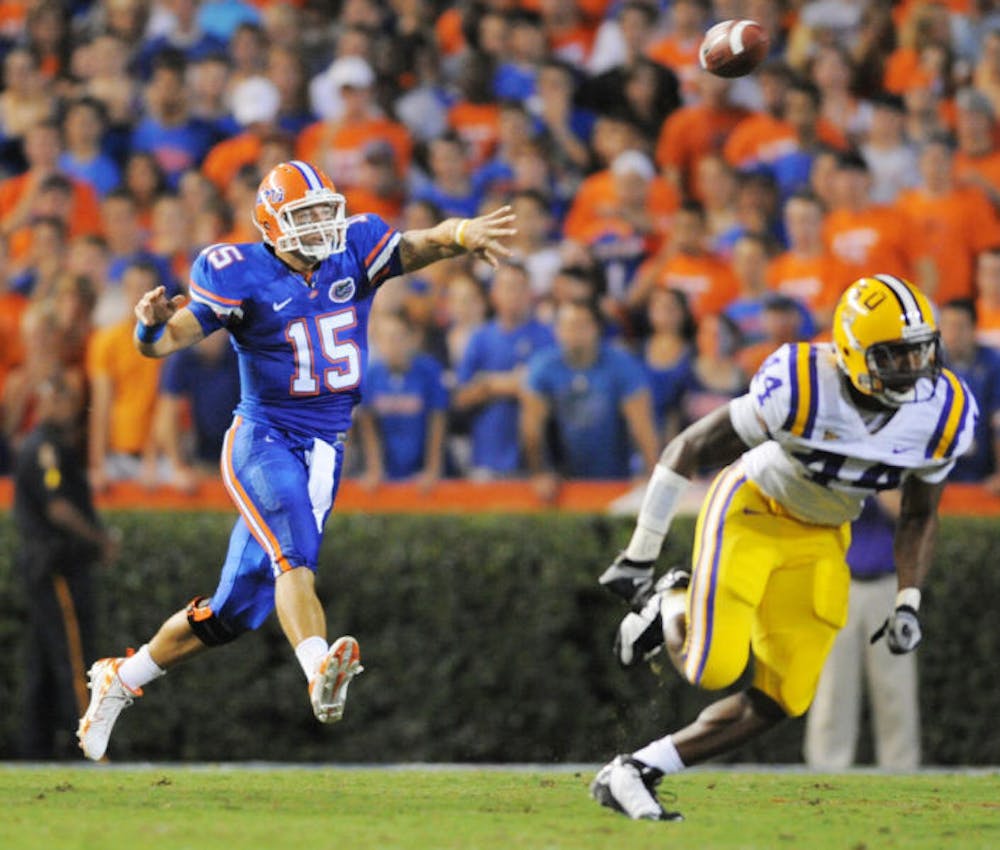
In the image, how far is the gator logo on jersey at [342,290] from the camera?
22.2 ft

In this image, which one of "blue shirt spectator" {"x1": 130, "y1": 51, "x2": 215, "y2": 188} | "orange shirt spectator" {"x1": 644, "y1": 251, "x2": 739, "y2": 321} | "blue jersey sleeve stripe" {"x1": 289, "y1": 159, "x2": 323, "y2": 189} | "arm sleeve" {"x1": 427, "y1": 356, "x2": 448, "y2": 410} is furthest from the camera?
"blue shirt spectator" {"x1": 130, "y1": 51, "x2": 215, "y2": 188}

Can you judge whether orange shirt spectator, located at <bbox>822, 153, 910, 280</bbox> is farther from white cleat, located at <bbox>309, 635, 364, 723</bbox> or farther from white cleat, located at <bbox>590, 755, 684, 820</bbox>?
white cleat, located at <bbox>309, 635, 364, 723</bbox>

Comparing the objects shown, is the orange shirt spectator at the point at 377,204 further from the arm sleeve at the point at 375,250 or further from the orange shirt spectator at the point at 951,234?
the arm sleeve at the point at 375,250

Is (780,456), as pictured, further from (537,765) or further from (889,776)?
(537,765)

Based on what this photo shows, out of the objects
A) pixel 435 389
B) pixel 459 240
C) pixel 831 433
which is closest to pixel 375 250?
pixel 459 240

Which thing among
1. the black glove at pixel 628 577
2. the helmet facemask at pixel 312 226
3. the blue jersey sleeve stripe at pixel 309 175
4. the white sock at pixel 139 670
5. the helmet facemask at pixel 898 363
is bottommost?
the white sock at pixel 139 670

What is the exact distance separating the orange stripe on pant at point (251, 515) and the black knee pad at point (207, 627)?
1.32ft

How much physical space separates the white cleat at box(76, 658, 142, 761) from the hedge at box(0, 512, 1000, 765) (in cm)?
245

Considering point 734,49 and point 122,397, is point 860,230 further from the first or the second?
point 122,397

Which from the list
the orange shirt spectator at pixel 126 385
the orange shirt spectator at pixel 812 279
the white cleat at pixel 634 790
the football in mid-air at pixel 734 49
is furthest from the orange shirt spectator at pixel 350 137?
the white cleat at pixel 634 790

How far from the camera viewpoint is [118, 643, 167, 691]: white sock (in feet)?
22.5

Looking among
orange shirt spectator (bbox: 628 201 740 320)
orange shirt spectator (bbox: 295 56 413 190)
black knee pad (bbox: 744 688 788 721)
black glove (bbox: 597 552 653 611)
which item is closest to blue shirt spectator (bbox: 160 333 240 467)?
orange shirt spectator (bbox: 295 56 413 190)

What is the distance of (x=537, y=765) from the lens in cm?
885

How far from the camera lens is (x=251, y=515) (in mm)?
6398
